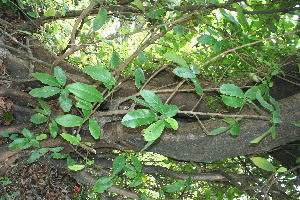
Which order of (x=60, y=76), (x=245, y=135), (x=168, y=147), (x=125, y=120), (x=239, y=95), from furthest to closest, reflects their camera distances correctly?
(x=168, y=147) < (x=245, y=135) < (x=60, y=76) < (x=239, y=95) < (x=125, y=120)

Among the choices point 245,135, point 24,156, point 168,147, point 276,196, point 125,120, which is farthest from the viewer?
point 276,196

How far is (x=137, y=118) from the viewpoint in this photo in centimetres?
112

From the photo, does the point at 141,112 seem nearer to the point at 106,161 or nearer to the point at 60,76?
the point at 60,76

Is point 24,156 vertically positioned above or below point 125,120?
below

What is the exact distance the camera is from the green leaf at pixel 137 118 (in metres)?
1.11

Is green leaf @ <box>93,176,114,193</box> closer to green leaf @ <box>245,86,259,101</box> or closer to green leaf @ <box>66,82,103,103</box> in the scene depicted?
green leaf @ <box>66,82,103,103</box>

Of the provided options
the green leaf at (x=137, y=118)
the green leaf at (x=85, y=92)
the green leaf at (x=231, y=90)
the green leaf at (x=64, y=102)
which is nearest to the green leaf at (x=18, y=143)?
the green leaf at (x=64, y=102)

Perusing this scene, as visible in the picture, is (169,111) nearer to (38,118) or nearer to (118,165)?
(118,165)

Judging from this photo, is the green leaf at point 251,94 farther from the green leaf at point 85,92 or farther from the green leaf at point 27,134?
the green leaf at point 27,134

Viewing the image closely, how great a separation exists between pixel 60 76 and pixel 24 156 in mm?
1077

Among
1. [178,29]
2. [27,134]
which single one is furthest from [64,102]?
[178,29]

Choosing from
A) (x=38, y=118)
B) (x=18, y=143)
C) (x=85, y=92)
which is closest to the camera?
(x=85, y=92)

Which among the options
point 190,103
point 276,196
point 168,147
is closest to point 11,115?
point 168,147

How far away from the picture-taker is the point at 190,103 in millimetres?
2523
